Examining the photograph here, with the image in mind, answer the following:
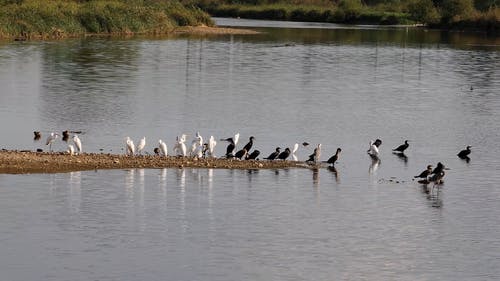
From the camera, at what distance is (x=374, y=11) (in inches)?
4653

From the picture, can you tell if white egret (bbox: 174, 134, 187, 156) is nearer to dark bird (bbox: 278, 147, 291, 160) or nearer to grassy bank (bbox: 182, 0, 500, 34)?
dark bird (bbox: 278, 147, 291, 160)

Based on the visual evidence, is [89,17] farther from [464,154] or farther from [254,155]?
[254,155]

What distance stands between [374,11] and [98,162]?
94459 mm

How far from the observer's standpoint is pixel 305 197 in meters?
23.9

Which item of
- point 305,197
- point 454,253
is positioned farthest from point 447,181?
point 454,253

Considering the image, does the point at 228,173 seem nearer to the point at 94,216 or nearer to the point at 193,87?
the point at 94,216

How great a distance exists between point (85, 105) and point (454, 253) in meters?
20.7

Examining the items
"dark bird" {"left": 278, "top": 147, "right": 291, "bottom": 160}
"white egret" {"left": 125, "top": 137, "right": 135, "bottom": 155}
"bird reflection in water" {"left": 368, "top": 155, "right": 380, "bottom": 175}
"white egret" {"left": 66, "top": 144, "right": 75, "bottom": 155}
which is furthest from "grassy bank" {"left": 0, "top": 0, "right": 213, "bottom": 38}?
"dark bird" {"left": 278, "top": 147, "right": 291, "bottom": 160}

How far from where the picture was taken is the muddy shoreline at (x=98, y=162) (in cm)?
2536

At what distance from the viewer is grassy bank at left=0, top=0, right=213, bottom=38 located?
71.1m

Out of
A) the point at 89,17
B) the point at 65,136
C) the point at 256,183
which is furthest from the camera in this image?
the point at 89,17

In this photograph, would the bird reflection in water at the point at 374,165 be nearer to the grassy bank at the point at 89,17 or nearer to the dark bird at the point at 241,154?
the dark bird at the point at 241,154

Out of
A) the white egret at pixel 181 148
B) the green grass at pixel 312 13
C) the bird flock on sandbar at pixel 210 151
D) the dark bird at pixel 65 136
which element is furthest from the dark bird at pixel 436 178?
the green grass at pixel 312 13

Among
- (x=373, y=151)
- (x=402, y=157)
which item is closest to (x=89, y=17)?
(x=402, y=157)
